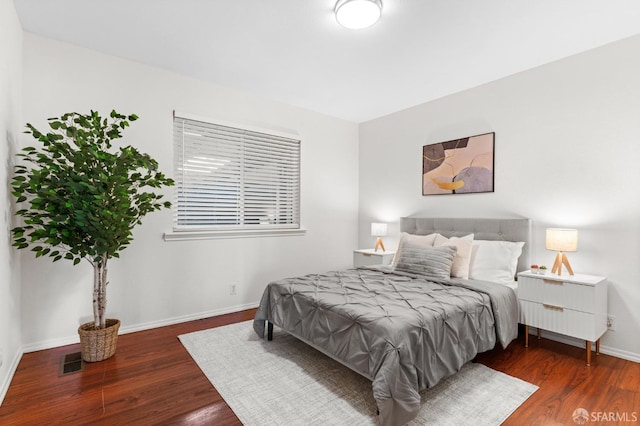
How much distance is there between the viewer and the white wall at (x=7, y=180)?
6.76ft

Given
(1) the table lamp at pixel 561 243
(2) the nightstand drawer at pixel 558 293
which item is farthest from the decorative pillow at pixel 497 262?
(1) the table lamp at pixel 561 243

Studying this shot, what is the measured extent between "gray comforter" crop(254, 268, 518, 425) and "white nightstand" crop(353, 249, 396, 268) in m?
1.05

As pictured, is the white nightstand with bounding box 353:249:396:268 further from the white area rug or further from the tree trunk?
the tree trunk

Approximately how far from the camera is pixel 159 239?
3.29 meters

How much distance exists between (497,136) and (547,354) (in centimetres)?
217

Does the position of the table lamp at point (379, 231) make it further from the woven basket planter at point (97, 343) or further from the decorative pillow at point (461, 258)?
the woven basket planter at point (97, 343)

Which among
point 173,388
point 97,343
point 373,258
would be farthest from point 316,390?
point 373,258

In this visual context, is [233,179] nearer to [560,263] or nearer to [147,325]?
[147,325]

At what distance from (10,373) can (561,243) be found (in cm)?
435

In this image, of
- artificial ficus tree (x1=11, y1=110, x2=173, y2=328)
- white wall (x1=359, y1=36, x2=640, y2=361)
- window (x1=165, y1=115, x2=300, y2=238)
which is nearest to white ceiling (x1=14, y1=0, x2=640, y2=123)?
white wall (x1=359, y1=36, x2=640, y2=361)

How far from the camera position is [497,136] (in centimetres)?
346

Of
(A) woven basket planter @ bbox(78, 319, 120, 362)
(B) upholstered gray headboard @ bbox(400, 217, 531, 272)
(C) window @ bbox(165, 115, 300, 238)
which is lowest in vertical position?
(A) woven basket planter @ bbox(78, 319, 120, 362)

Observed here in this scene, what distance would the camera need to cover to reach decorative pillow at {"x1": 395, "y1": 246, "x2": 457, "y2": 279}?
10.0ft

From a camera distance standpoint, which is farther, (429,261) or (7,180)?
(429,261)
